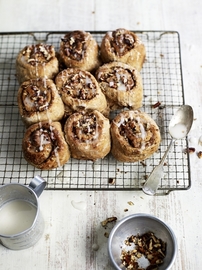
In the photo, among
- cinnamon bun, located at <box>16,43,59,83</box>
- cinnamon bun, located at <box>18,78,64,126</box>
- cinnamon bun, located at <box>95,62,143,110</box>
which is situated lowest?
cinnamon bun, located at <box>18,78,64,126</box>

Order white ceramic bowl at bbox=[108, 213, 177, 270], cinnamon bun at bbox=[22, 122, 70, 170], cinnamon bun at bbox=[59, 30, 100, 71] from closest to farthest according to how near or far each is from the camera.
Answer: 1. white ceramic bowl at bbox=[108, 213, 177, 270]
2. cinnamon bun at bbox=[22, 122, 70, 170]
3. cinnamon bun at bbox=[59, 30, 100, 71]

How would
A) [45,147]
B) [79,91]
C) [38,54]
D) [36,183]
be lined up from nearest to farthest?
[36,183] → [45,147] → [79,91] → [38,54]

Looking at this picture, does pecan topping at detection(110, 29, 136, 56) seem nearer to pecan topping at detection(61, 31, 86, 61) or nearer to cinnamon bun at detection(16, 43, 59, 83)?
pecan topping at detection(61, 31, 86, 61)

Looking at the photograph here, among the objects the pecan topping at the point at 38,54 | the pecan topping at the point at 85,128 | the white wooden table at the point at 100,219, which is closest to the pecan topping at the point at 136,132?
the pecan topping at the point at 85,128

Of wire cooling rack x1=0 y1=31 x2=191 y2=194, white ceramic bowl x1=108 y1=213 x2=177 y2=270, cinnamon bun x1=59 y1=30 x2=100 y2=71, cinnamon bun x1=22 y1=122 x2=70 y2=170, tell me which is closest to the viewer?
white ceramic bowl x1=108 y1=213 x2=177 y2=270

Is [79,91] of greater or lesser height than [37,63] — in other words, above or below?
below

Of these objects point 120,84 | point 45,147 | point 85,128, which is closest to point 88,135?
point 85,128

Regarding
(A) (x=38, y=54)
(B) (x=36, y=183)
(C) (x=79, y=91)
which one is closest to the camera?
(B) (x=36, y=183)

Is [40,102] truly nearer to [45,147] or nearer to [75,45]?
[45,147]

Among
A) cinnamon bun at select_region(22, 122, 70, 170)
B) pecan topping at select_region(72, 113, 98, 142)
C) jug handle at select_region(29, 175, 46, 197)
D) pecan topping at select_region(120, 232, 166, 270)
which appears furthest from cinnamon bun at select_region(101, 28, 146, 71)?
pecan topping at select_region(120, 232, 166, 270)
